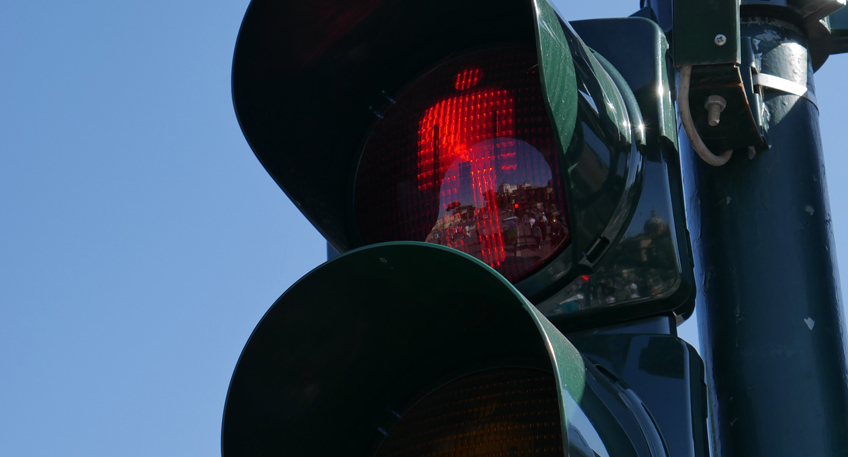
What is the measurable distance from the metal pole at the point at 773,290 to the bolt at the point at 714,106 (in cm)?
10

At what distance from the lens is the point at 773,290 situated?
137 centimetres

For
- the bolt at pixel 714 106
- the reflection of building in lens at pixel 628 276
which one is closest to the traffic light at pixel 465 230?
the reflection of building in lens at pixel 628 276

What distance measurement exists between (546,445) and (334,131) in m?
0.64

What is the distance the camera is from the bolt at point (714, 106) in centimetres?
136

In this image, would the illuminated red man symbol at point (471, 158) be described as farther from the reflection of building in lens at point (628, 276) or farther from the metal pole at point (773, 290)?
the metal pole at point (773, 290)

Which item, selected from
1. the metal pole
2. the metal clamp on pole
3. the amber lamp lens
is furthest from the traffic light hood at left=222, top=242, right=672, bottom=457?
the metal clamp on pole

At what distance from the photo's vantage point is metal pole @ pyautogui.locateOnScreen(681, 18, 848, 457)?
51.9 inches

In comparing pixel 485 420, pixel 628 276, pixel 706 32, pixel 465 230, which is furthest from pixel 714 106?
pixel 485 420

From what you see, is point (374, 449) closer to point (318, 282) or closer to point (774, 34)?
point (318, 282)

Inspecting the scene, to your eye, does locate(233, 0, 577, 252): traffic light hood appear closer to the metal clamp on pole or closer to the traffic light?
the traffic light

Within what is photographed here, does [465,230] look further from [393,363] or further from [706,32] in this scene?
[706,32]

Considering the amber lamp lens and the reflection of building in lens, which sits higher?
the reflection of building in lens

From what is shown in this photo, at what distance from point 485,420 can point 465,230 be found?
251 mm

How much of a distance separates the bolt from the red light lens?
0.20m
